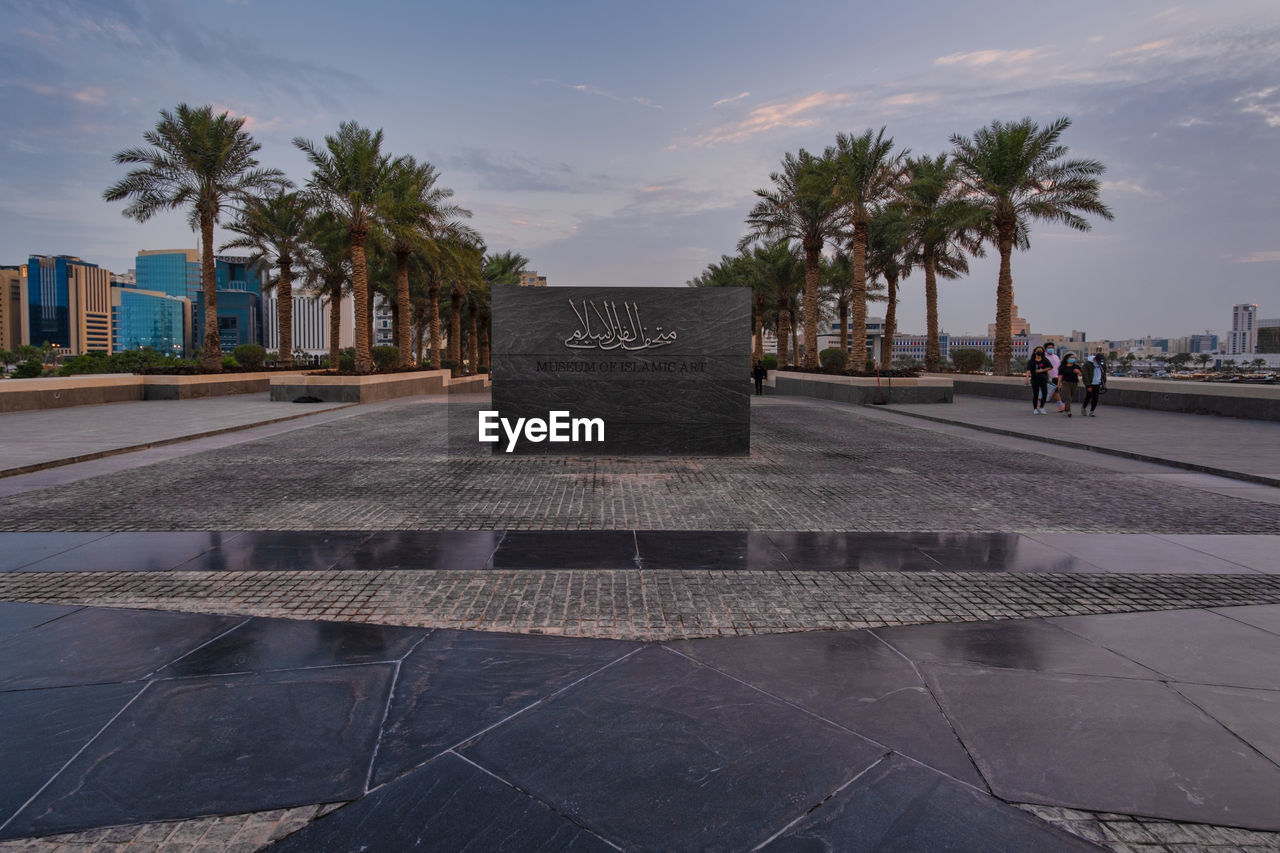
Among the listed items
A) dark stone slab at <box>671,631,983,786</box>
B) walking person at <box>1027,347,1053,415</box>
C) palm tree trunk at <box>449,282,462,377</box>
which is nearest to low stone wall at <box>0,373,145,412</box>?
dark stone slab at <box>671,631,983,786</box>

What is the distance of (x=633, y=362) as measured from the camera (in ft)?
40.6

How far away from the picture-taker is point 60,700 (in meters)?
3.44

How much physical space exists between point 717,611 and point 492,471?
6.51 m

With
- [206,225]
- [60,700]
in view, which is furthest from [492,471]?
[206,225]

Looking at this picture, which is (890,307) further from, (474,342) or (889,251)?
(474,342)

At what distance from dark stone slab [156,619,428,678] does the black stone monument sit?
8.09m

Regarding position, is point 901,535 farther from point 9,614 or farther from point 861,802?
point 9,614

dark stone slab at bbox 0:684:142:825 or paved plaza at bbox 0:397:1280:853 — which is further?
dark stone slab at bbox 0:684:142:825

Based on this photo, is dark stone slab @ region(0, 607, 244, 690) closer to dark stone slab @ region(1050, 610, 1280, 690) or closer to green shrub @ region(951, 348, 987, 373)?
dark stone slab @ region(1050, 610, 1280, 690)

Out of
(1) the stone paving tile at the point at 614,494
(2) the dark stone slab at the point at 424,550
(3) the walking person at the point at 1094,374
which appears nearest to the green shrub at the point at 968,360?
(3) the walking person at the point at 1094,374

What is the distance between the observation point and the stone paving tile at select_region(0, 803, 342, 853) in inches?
97.0

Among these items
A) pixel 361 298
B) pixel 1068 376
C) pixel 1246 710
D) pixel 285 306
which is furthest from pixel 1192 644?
pixel 285 306

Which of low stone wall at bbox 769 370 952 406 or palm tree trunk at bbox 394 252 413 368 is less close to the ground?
palm tree trunk at bbox 394 252 413 368

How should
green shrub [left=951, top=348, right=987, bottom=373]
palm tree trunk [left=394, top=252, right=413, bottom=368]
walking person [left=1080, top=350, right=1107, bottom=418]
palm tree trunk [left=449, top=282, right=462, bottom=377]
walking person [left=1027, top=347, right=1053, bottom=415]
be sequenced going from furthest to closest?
palm tree trunk [left=449, top=282, right=462, bottom=377] → green shrub [left=951, top=348, right=987, bottom=373] → palm tree trunk [left=394, top=252, right=413, bottom=368] → walking person [left=1027, top=347, right=1053, bottom=415] → walking person [left=1080, top=350, right=1107, bottom=418]
